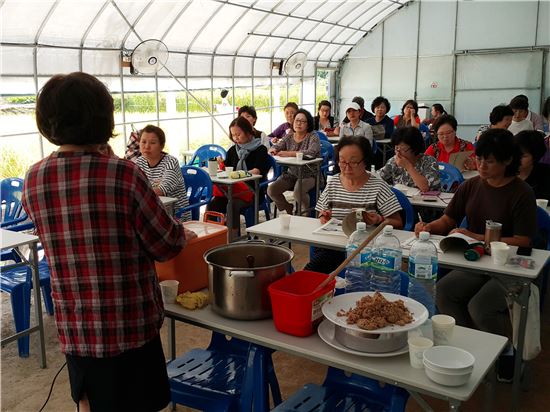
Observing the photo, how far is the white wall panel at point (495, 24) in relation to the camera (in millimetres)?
11406

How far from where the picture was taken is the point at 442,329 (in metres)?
1.70

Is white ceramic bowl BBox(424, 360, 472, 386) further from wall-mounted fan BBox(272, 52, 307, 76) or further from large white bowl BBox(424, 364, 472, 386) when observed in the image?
wall-mounted fan BBox(272, 52, 307, 76)

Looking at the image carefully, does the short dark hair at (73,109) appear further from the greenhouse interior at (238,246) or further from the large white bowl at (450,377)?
the large white bowl at (450,377)

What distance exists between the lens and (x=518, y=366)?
2.55m

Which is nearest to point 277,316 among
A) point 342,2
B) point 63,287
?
point 63,287

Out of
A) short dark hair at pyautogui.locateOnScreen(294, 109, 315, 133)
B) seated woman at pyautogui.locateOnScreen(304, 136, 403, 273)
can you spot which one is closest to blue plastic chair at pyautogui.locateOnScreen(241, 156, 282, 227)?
short dark hair at pyautogui.locateOnScreen(294, 109, 315, 133)

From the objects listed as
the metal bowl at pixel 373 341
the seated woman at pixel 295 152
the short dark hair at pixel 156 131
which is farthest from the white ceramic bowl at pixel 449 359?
the seated woman at pixel 295 152

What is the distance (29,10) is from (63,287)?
5117 mm

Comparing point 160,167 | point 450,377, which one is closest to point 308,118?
point 160,167

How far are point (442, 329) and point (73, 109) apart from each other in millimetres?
1308

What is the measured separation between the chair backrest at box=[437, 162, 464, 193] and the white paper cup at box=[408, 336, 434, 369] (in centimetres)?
318

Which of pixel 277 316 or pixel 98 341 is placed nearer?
pixel 98 341

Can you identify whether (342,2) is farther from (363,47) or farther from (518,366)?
(518,366)

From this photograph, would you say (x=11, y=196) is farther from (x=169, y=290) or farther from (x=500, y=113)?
(x=500, y=113)
